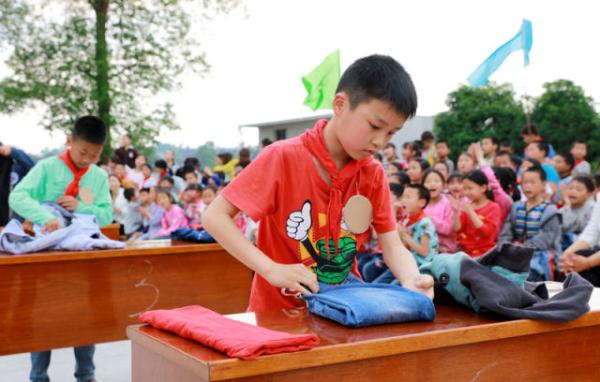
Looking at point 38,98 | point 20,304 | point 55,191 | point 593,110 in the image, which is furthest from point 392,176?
point 593,110

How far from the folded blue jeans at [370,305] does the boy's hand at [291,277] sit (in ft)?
0.12

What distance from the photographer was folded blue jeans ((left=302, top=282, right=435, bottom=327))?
162cm

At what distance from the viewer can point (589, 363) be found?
1899mm

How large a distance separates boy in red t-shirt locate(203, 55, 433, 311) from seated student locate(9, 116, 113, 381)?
2174 mm

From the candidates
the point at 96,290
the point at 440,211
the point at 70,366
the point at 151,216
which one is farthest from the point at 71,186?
the point at 151,216

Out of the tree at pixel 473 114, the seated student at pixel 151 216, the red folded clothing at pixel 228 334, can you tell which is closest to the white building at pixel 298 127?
the tree at pixel 473 114

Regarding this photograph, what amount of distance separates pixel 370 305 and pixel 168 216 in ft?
18.0

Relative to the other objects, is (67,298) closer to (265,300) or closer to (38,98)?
(265,300)

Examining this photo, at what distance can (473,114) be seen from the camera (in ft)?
111

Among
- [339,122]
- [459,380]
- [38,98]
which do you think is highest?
[38,98]

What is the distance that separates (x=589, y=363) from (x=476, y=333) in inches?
19.8

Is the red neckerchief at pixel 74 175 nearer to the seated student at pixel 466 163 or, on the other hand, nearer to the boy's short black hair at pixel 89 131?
the boy's short black hair at pixel 89 131

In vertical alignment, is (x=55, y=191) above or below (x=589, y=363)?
above

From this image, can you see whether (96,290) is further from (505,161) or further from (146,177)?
(146,177)
